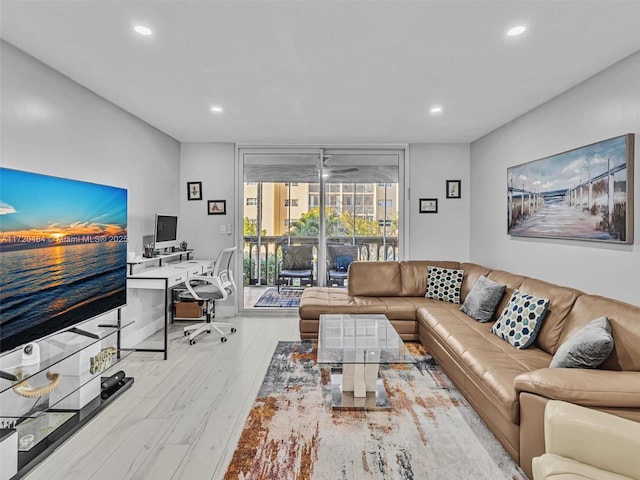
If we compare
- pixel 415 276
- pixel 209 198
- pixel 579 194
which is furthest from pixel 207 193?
pixel 579 194

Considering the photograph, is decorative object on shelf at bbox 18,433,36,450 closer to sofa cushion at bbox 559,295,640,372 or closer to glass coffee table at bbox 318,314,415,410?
glass coffee table at bbox 318,314,415,410

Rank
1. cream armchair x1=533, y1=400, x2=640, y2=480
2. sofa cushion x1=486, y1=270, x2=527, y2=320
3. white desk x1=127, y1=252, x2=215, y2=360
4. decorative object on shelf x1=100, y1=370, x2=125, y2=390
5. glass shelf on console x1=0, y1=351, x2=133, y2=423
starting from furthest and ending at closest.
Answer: white desk x1=127, y1=252, x2=215, y2=360, sofa cushion x1=486, y1=270, x2=527, y2=320, decorative object on shelf x1=100, y1=370, x2=125, y2=390, glass shelf on console x1=0, y1=351, x2=133, y2=423, cream armchair x1=533, y1=400, x2=640, y2=480

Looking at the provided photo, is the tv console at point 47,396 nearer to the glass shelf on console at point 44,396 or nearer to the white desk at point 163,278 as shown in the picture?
the glass shelf on console at point 44,396

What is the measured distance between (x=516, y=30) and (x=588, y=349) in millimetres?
1929

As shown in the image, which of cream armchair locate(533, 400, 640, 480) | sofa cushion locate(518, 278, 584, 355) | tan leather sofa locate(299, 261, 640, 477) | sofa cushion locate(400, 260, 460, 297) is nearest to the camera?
cream armchair locate(533, 400, 640, 480)

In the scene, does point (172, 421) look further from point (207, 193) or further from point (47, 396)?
point (207, 193)

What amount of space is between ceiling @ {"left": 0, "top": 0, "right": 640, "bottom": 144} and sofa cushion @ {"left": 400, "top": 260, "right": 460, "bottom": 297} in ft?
6.08

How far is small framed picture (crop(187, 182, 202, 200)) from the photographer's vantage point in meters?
5.30

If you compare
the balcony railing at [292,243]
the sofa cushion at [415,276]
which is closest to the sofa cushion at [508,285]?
the sofa cushion at [415,276]

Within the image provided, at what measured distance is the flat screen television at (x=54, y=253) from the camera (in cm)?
197

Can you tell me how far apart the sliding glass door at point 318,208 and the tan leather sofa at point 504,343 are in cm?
74

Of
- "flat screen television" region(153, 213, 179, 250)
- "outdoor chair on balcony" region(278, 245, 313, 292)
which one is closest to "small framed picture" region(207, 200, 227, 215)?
"flat screen television" region(153, 213, 179, 250)

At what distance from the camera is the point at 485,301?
11.5ft

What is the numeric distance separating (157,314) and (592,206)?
15.4ft
